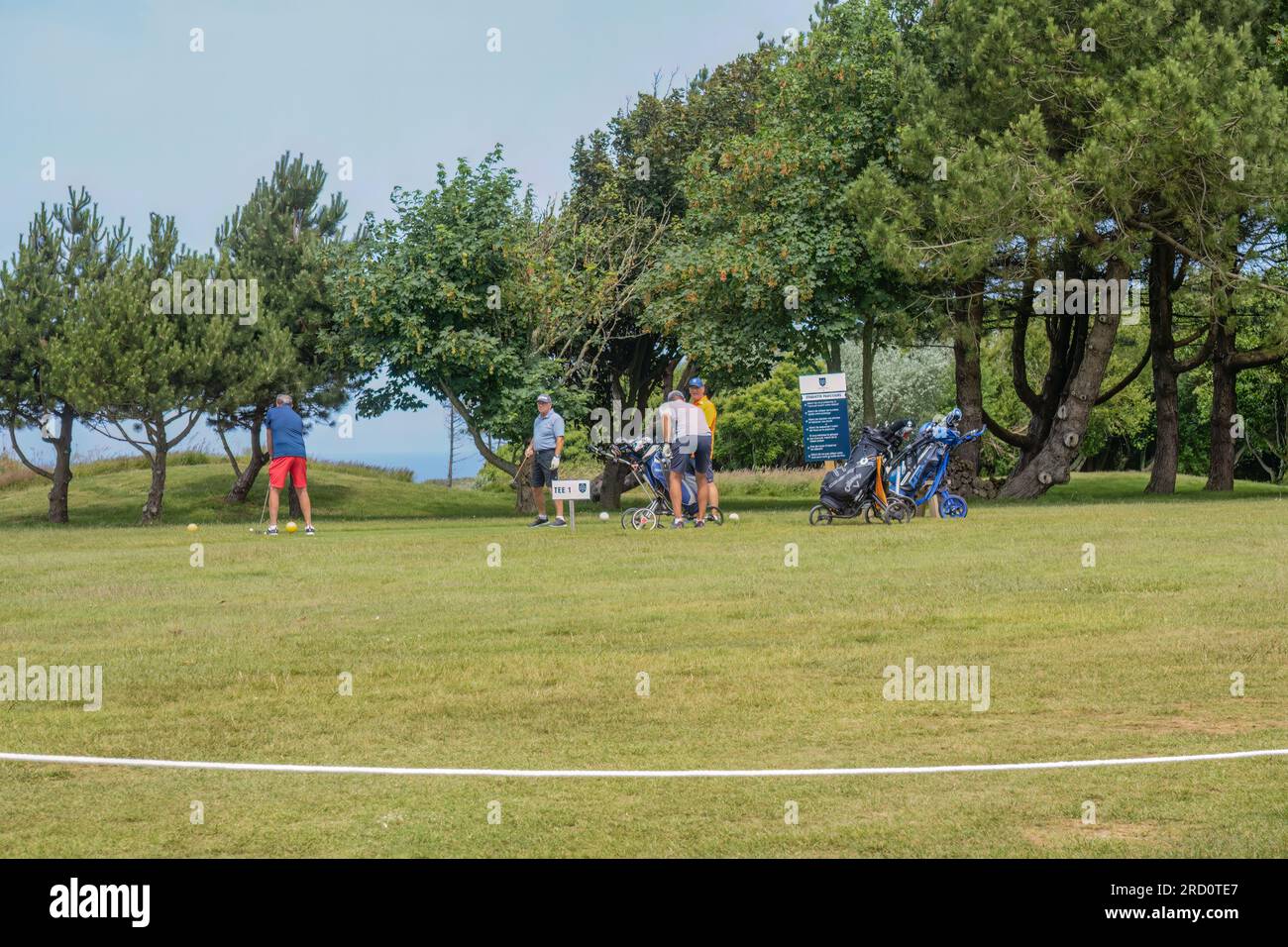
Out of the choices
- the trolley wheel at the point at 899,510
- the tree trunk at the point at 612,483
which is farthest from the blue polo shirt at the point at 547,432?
the tree trunk at the point at 612,483

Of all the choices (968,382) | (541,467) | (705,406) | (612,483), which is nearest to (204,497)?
(612,483)

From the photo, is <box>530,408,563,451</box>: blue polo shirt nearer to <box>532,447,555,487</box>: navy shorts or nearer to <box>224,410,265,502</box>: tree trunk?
<box>532,447,555,487</box>: navy shorts

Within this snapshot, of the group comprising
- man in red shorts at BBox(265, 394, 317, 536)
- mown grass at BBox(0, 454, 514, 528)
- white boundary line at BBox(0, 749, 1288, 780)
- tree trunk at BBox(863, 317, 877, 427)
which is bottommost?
white boundary line at BBox(0, 749, 1288, 780)

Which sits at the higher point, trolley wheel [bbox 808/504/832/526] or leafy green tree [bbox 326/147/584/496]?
leafy green tree [bbox 326/147/584/496]

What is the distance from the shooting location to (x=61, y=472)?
39.7 meters

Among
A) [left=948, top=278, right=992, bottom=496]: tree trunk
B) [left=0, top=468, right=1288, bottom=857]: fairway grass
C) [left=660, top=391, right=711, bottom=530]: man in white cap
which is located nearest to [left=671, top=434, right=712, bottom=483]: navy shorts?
[left=660, top=391, right=711, bottom=530]: man in white cap

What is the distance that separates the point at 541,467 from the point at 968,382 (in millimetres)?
17903

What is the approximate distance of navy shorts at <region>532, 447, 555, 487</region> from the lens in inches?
977

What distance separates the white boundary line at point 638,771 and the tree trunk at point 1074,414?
28520mm

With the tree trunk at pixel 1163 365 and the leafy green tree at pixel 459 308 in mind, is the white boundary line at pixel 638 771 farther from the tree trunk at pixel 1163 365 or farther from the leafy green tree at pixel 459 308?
the tree trunk at pixel 1163 365

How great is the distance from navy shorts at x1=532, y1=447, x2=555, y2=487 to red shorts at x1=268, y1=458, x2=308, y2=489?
11.9 feet

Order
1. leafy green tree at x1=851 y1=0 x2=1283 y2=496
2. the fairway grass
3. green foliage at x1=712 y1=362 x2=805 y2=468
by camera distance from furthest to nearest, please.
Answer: green foliage at x1=712 y1=362 x2=805 y2=468
leafy green tree at x1=851 y1=0 x2=1283 y2=496
the fairway grass

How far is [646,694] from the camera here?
436 inches

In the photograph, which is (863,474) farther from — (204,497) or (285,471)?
(204,497)
